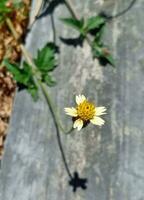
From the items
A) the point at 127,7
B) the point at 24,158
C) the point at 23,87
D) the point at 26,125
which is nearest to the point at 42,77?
the point at 23,87

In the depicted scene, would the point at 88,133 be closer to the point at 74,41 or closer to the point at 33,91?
the point at 33,91

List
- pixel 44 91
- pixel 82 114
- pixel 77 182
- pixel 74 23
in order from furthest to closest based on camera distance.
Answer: pixel 74 23 → pixel 44 91 → pixel 77 182 → pixel 82 114

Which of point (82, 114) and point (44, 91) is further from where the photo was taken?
point (44, 91)

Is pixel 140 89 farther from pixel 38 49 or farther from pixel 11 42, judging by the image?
pixel 11 42

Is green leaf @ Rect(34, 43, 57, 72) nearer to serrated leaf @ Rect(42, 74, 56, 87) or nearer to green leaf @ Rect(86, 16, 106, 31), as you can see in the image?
serrated leaf @ Rect(42, 74, 56, 87)

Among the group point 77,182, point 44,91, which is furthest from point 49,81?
point 77,182

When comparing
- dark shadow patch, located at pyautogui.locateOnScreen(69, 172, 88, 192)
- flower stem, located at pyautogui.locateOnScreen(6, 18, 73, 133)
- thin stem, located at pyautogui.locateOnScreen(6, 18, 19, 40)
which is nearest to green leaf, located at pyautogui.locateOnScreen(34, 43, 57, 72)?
flower stem, located at pyautogui.locateOnScreen(6, 18, 73, 133)
